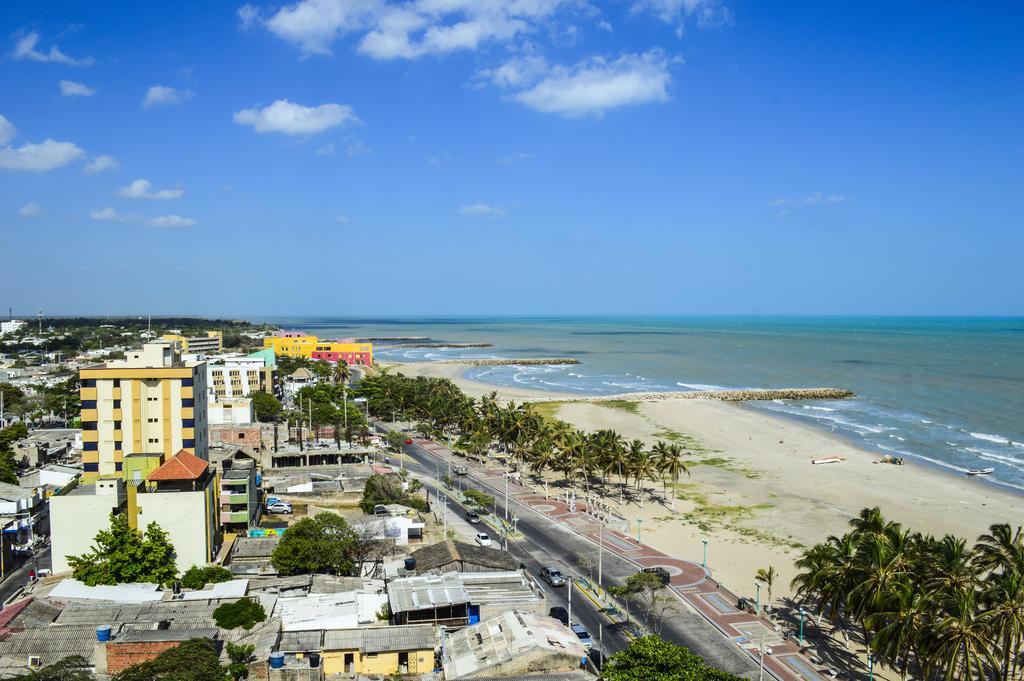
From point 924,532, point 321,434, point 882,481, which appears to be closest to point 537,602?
point 924,532

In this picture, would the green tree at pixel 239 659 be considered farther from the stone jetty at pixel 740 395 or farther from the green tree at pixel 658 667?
the stone jetty at pixel 740 395

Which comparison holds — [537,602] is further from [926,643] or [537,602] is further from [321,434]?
[321,434]

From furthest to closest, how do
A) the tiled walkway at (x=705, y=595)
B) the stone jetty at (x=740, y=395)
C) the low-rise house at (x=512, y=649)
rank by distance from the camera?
the stone jetty at (x=740, y=395) < the tiled walkway at (x=705, y=595) < the low-rise house at (x=512, y=649)

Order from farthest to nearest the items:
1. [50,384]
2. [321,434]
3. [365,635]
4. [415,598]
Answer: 1. [50,384]
2. [321,434]
3. [415,598]
4. [365,635]

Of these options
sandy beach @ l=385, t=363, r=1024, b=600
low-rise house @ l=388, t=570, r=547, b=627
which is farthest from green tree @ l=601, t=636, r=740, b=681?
sandy beach @ l=385, t=363, r=1024, b=600

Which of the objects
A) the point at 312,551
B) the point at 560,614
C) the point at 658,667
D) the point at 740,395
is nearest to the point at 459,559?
the point at 560,614

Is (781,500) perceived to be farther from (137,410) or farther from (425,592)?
(137,410)

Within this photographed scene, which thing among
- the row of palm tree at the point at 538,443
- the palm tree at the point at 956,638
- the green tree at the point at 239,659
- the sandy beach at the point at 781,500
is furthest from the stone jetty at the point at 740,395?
the palm tree at the point at 956,638
